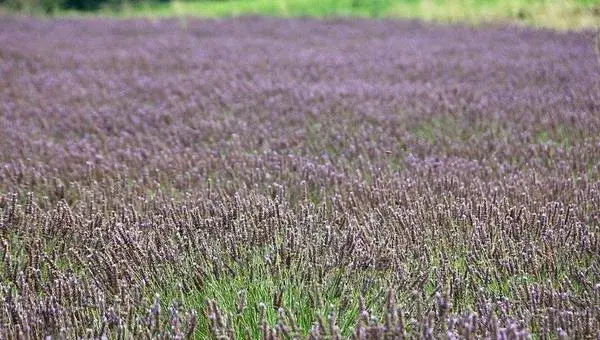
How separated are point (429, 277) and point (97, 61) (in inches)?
249

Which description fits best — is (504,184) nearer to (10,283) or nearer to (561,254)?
(561,254)

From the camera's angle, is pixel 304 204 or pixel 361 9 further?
pixel 361 9

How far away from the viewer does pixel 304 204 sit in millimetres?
2812

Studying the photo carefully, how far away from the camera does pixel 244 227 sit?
2.42m

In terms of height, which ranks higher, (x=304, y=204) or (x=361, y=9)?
(x=304, y=204)

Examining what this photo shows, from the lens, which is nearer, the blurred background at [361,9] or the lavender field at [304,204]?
the lavender field at [304,204]

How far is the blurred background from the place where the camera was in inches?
484

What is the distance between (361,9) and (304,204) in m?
13.6

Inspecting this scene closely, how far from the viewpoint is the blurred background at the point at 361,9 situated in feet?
40.4

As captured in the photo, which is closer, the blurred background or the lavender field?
the lavender field

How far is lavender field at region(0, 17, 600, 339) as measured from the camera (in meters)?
1.92

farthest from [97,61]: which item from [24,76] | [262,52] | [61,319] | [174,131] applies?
[61,319]

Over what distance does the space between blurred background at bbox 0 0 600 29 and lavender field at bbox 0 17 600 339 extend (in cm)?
620

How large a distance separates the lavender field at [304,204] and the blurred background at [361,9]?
6.20m
